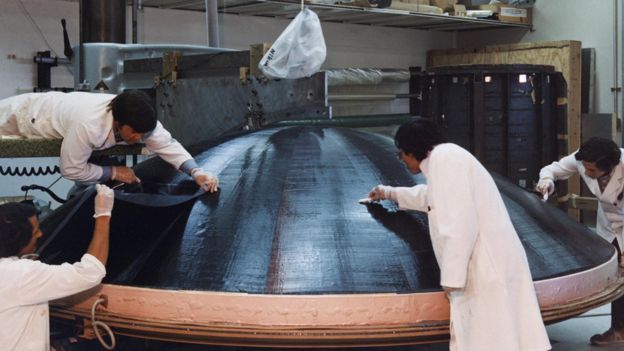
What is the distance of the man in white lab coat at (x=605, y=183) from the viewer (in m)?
4.89

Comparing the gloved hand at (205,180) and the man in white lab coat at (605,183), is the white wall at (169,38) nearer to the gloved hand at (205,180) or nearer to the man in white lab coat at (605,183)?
the gloved hand at (205,180)

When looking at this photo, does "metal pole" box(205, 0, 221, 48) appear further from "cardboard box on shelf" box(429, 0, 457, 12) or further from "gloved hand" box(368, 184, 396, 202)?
"cardboard box on shelf" box(429, 0, 457, 12)

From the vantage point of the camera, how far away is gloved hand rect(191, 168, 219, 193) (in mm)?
4023

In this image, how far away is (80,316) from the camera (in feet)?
11.6

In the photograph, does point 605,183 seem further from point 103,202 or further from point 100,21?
point 100,21

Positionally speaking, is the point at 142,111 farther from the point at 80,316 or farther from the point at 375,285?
the point at 375,285

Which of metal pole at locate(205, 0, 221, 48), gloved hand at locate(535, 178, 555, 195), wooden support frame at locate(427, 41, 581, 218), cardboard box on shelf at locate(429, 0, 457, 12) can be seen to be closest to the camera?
gloved hand at locate(535, 178, 555, 195)

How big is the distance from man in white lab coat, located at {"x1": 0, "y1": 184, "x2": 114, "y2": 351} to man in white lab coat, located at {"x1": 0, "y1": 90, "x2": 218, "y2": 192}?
714mm

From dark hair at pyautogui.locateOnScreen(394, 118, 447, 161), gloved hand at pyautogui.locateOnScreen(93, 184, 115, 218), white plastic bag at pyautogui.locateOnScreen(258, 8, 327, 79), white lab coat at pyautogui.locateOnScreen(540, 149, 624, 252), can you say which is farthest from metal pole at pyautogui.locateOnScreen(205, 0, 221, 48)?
dark hair at pyautogui.locateOnScreen(394, 118, 447, 161)

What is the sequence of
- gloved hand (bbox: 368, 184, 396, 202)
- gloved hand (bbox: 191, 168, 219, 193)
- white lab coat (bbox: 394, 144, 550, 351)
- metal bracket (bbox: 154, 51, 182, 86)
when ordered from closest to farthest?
white lab coat (bbox: 394, 144, 550, 351) < gloved hand (bbox: 368, 184, 396, 202) < gloved hand (bbox: 191, 168, 219, 193) < metal bracket (bbox: 154, 51, 182, 86)

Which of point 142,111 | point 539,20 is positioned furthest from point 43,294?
point 539,20

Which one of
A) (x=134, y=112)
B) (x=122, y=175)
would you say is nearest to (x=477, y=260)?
(x=134, y=112)

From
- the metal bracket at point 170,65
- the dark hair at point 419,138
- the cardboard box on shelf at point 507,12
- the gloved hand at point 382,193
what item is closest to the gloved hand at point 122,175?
the metal bracket at point 170,65

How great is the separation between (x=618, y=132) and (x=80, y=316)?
384 inches
